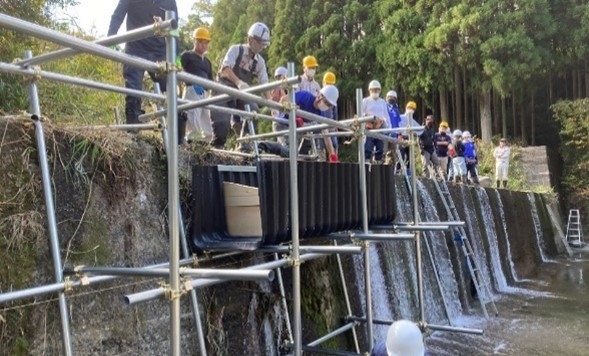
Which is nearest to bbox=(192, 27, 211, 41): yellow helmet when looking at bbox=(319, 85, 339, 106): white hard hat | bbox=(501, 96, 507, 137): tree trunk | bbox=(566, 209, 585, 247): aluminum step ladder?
bbox=(319, 85, 339, 106): white hard hat

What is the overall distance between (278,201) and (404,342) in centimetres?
114

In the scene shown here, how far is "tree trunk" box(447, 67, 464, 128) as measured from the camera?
76.6 feet

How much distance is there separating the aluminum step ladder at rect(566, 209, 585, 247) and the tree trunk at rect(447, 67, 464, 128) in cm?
604

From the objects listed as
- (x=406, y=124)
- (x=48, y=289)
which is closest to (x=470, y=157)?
(x=406, y=124)

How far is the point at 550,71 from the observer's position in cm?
2472

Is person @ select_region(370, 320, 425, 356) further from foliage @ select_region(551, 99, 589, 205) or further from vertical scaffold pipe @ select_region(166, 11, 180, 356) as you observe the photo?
foliage @ select_region(551, 99, 589, 205)

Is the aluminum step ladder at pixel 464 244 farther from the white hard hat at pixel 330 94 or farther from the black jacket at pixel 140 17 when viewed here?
the black jacket at pixel 140 17

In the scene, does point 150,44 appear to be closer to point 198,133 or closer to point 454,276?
point 198,133

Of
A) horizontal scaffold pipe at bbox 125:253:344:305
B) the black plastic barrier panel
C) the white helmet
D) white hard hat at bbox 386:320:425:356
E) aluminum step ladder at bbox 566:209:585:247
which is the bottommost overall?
aluminum step ladder at bbox 566:209:585:247

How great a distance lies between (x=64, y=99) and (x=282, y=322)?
2585 mm

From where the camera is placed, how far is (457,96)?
24594 mm

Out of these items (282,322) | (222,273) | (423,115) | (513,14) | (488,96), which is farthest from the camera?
(423,115)

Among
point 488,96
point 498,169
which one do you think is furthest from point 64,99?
point 488,96

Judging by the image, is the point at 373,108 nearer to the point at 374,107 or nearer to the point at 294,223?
the point at 374,107
